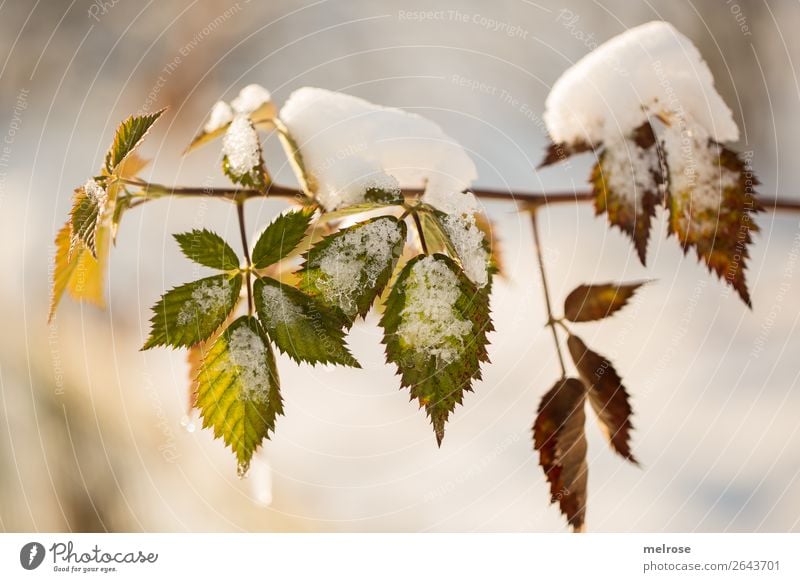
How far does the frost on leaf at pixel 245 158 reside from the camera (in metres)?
0.31

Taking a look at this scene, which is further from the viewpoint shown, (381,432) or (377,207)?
(381,432)

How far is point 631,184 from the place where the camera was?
32 centimetres

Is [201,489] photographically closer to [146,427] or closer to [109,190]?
[146,427]

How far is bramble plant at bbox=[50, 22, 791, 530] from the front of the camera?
0.28 meters

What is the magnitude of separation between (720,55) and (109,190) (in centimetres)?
43

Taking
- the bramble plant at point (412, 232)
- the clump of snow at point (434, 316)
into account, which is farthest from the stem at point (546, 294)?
the clump of snow at point (434, 316)

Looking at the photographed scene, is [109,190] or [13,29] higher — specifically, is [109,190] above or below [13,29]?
below

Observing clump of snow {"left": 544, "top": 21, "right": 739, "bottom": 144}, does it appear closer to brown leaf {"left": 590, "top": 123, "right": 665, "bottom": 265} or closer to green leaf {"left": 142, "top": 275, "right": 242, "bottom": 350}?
brown leaf {"left": 590, "top": 123, "right": 665, "bottom": 265}

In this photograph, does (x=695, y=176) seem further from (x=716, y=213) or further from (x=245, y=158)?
(x=245, y=158)

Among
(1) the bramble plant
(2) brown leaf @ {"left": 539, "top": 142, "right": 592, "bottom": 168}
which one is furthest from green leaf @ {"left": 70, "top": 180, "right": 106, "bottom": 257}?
(2) brown leaf @ {"left": 539, "top": 142, "right": 592, "bottom": 168}

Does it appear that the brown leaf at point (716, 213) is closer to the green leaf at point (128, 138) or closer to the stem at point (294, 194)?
the stem at point (294, 194)

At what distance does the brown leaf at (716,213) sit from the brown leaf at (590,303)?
0.06 meters

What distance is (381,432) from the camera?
432mm
